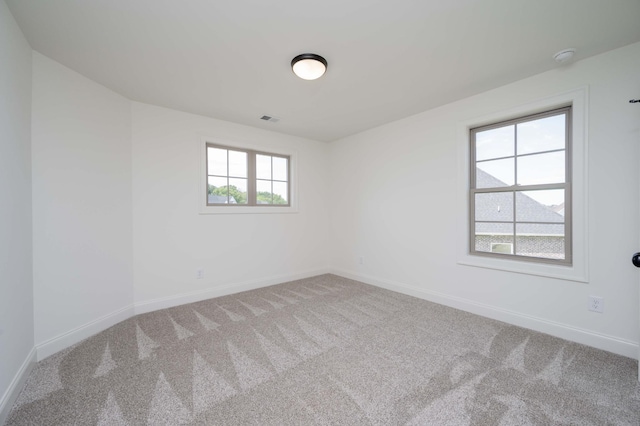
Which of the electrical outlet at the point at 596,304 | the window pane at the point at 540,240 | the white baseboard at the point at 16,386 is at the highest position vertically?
the window pane at the point at 540,240

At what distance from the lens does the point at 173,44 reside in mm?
2080

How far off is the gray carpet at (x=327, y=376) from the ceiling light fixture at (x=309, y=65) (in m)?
2.43

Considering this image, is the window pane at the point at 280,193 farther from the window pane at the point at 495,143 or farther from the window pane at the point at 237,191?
the window pane at the point at 495,143

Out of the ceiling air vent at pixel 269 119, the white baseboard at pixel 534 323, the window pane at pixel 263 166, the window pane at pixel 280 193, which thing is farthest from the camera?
the window pane at pixel 280 193

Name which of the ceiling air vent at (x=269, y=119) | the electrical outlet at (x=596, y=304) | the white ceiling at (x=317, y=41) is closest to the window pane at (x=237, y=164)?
the ceiling air vent at (x=269, y=119)

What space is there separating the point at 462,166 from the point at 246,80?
2626 mm

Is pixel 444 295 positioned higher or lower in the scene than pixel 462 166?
lower

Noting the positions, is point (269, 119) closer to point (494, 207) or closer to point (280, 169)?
point (280, 169)

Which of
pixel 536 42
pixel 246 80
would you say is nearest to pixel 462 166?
pixel 536 42

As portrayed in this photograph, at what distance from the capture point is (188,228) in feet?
11.4

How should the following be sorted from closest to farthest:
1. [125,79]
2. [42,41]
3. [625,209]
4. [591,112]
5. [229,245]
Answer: [42,41]
[625,209]
[591,112]
[125,79]
[229,245]

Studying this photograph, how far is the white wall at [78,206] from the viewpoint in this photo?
2.21 meters

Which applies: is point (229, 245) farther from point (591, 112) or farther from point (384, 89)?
point (591, 112)

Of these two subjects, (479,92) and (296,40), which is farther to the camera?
(479,92)
